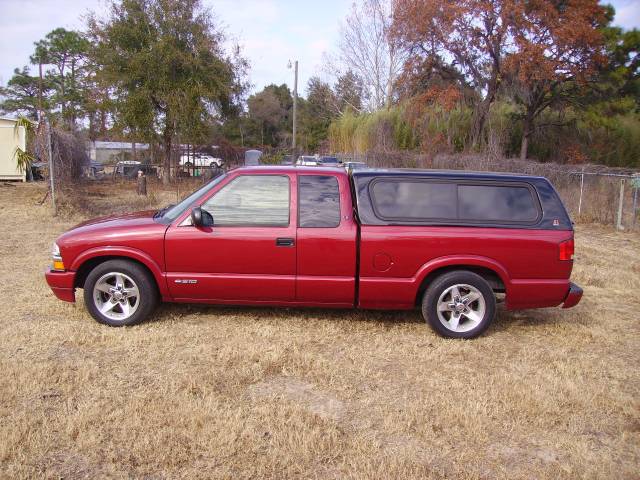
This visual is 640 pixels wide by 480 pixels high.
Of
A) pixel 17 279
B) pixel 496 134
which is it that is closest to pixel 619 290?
pixel 17 279

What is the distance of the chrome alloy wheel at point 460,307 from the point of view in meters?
5.05

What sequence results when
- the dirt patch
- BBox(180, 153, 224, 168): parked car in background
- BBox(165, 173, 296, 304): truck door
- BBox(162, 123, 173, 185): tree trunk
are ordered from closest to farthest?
the dirt patch → BBox(165, 173, 296, 304): truck door → BBox(162, 123, 173, 185): tree trunk → BBox(180, 153, 224, 168): parked car in background

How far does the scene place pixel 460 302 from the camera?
5066mm

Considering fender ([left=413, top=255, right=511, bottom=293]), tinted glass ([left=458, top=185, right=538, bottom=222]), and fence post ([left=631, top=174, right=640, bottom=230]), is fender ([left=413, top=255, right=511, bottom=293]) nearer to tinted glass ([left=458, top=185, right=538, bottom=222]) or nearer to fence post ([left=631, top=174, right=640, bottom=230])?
tinted glass ([left=458, top=185, right=538, bottom=222])

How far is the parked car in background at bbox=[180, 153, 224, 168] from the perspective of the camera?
25911 millimetres

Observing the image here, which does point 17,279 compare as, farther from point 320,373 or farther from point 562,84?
point 562,84

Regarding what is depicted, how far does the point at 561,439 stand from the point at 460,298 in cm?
187

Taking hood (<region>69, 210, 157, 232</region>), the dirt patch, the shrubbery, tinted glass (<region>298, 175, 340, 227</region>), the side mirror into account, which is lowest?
the dirt patch

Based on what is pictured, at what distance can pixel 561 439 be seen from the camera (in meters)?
3.36

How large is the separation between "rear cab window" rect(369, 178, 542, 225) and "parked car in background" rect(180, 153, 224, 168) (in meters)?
21.9

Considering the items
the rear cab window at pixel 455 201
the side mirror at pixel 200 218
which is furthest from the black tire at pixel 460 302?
the side mirror at pixel 200 218

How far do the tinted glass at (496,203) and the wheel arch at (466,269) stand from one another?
44 centimetres

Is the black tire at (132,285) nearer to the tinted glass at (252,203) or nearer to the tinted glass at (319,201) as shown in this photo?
the tinted glass at (252,203)

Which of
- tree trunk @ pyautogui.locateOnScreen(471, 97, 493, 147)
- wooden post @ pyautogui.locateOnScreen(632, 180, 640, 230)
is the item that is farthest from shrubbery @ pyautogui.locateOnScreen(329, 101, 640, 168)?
wooden post @ pyautogui.locateOnScreen(632, 180, 640, 230)
